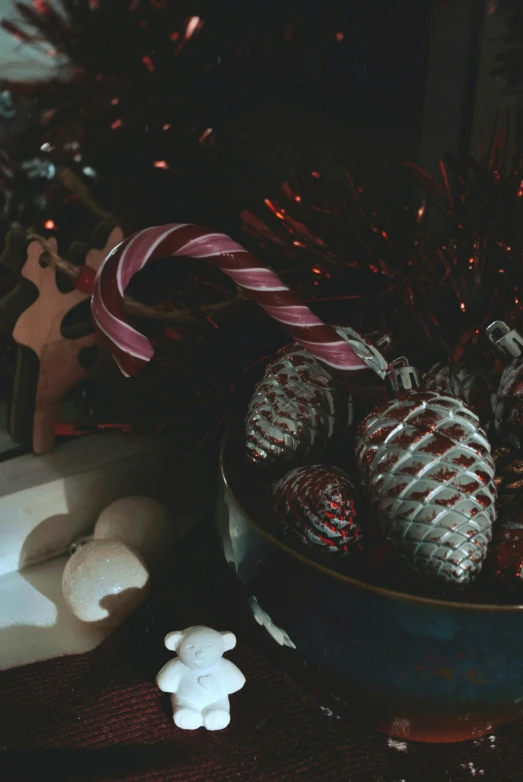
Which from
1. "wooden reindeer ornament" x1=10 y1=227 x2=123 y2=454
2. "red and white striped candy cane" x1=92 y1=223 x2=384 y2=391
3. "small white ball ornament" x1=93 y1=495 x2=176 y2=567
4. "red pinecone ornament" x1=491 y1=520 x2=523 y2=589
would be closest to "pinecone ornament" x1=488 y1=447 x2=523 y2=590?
"red pinecone ornament" x1=491 y1=520 x2=523 y2=589

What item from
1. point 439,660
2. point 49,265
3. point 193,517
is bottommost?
point 193,517

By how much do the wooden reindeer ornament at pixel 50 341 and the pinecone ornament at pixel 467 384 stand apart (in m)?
0.39

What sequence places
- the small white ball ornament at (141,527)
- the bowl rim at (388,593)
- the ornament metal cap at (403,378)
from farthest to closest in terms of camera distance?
the small white ball ornament at (141,527)
the ornament metal cap at (403,378)
the bowl rim at (388,593)

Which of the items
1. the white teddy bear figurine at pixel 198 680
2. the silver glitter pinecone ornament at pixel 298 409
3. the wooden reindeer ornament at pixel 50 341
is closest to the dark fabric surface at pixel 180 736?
the white teddy bear figurine at pixel 198 680

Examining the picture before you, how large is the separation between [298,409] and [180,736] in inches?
9.7

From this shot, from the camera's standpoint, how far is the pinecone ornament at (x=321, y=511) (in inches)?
16.9

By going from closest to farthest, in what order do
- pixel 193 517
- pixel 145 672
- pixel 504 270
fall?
pixel 145 672, pixel 504 270, pixel 193 517

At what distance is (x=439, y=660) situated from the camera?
39 centimetres

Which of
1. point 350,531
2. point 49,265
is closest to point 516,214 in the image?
point 350,531

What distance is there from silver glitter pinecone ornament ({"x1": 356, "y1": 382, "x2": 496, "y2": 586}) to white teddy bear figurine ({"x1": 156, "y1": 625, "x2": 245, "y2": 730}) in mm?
156

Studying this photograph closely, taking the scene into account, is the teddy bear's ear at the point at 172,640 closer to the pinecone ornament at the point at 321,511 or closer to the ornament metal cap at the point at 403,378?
the pinecone ornament at the point at 321,511

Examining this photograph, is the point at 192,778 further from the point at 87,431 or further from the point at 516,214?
the point at 516,214

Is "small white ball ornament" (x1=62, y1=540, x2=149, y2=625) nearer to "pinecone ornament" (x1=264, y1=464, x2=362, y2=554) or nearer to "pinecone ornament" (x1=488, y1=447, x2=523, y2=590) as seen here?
"pinecone ornament" (x1=264, y1=464, x2=362, y2=554)

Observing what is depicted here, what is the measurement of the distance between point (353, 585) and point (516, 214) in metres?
0.40
